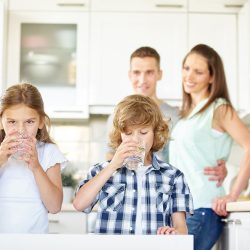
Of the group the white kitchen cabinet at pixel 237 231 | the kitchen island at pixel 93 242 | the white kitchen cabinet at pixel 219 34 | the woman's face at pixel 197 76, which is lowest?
the white kitchen cabinet at pixel 237 231

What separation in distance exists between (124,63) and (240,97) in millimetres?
709

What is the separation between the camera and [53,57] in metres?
3.76

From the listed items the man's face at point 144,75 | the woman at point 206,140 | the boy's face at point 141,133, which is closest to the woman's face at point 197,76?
the woman at point 206,140

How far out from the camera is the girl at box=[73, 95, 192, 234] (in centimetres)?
161

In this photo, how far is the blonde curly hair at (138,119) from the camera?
161 cm

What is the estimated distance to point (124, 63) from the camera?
363 centimetres

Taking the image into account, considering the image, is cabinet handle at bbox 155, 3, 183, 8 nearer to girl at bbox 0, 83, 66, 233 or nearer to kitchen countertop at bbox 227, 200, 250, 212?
kitchen countertop at bbox 227, 200, 250, 212

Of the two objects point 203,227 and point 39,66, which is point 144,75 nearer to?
point 203,227

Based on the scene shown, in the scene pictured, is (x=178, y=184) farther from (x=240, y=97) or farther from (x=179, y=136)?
(x=240, y=97)

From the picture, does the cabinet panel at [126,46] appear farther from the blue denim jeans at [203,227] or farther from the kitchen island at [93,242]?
the kitchen island at [93,242]

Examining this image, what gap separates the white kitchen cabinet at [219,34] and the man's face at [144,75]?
3.65ft

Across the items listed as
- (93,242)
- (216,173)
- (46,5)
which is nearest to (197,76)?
(216,173)

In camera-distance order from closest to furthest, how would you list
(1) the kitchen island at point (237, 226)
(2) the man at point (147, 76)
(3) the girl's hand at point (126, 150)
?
1. (3) the girl's hand at point (126, 150)
2. (1) the kitchen island at point (237, 226)
3. (2) the man at point (147, 76)

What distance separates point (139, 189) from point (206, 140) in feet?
1.55
